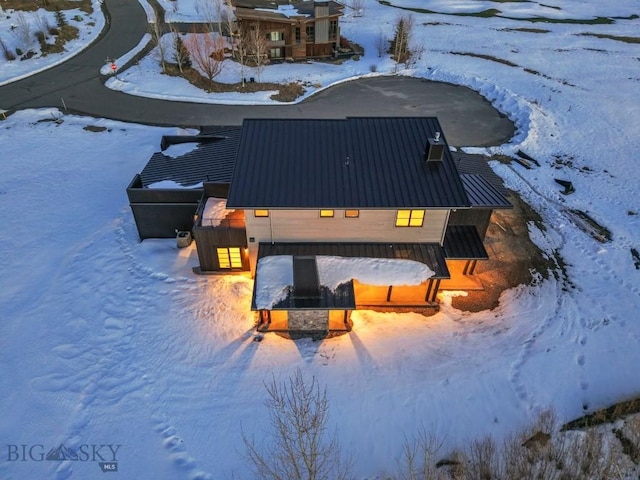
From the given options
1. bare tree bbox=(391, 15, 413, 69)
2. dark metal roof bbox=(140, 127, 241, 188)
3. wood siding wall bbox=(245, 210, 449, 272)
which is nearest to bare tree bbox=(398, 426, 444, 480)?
wood siding wall bbox=(245, 210, 449, 272)

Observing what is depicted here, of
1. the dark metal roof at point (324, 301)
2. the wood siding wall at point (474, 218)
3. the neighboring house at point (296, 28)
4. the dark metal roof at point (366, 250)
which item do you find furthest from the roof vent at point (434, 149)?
the neighboring house at point (296, 28)

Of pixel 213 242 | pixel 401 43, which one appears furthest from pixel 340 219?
pixel 401 43

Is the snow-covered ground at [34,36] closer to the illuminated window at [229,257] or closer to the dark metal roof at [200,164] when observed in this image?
the dark metal roof at [200,164]

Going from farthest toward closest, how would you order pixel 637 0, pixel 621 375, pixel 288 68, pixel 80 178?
pixel 637 0 < pixel 288 68 < pixel 80 178 < pixel 621 375

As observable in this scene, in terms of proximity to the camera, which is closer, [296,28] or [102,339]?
[102,339]

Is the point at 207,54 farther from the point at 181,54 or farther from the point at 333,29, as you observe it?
the point at 333,29

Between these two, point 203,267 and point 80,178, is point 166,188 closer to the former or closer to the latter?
point 203,267

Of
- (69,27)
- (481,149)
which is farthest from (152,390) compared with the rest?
(69,27)
